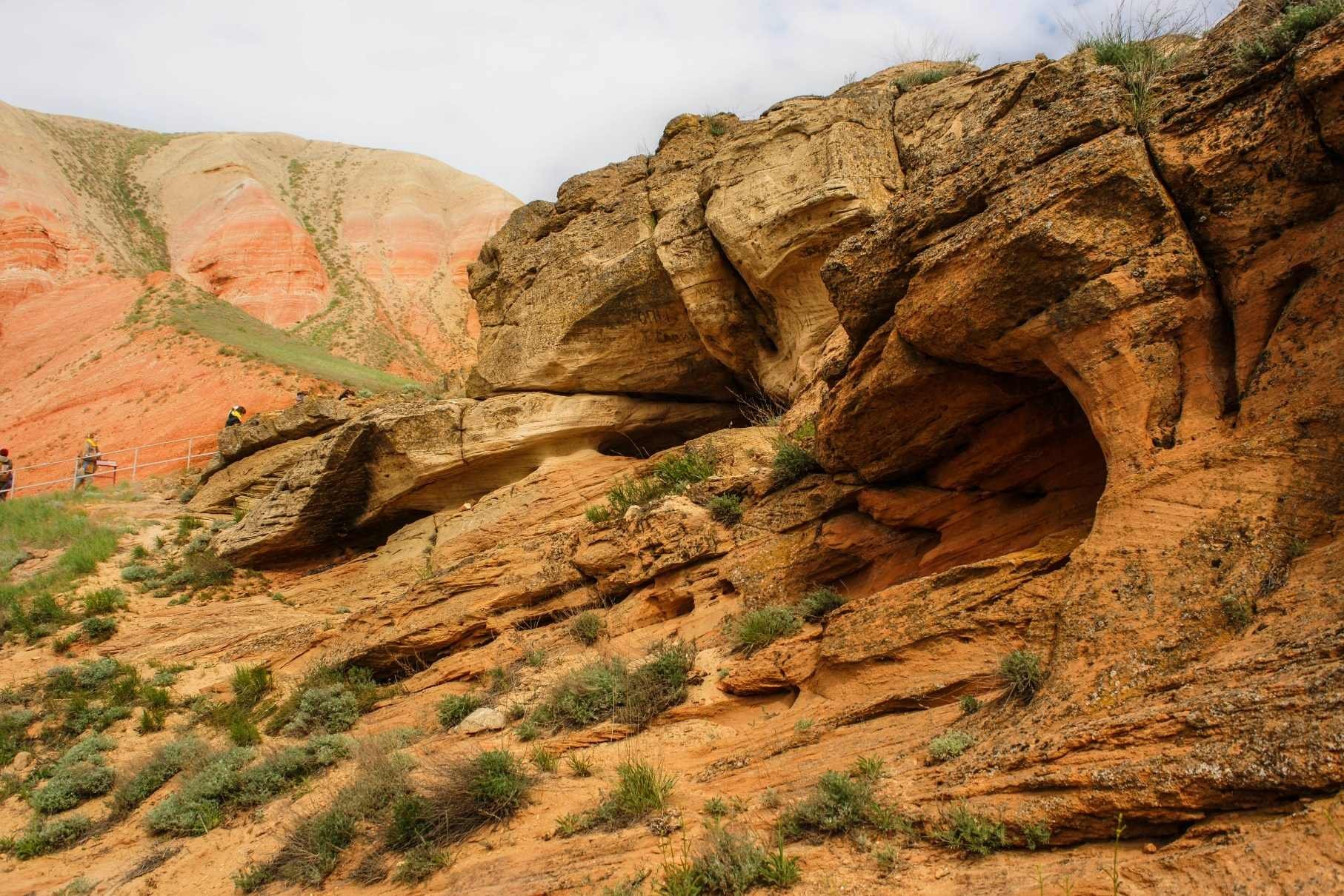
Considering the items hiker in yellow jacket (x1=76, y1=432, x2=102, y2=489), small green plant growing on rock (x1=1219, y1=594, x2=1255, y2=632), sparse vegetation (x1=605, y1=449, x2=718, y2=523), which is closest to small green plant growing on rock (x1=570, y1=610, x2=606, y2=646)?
sparse vegetation (x1=605, y1=449, x2=718, y2=523)

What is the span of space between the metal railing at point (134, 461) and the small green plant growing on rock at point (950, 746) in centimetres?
2612

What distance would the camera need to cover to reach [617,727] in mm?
7090

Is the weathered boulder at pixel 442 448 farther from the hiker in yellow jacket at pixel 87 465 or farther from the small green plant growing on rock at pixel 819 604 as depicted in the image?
the hiker in yellow jacket at pixel 87 465

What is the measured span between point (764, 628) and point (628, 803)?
2334 millimetres

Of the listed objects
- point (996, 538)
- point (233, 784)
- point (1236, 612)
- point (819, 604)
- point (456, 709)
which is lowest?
point (233, 784)

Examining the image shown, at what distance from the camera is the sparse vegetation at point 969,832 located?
3.80m

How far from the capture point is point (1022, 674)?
4.80m

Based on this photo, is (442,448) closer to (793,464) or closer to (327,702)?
(327,702)

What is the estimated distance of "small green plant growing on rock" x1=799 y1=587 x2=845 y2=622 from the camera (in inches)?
289

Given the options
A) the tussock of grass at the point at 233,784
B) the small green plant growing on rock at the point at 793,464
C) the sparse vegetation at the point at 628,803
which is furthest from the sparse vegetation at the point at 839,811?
the tussock of grass at the point at 233,784

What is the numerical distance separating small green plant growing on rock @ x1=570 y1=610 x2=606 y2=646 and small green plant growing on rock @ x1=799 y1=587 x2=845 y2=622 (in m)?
2.85

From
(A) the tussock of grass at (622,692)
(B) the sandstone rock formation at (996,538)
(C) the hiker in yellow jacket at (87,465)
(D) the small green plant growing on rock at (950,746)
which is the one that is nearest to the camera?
(B) the sandstone rock formation at (996,538)

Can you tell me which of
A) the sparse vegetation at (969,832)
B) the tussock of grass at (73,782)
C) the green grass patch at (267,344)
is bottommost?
the tussock of grass at (73,782)

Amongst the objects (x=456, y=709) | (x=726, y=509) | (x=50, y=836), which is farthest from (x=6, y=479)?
(x=726, y=509)
